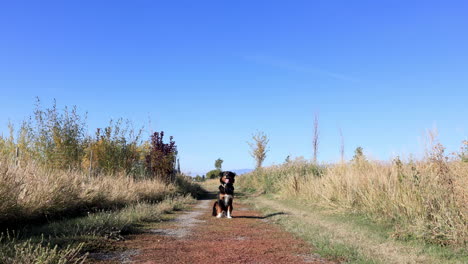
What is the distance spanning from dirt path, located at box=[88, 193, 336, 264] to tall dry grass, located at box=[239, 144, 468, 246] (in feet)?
8.03

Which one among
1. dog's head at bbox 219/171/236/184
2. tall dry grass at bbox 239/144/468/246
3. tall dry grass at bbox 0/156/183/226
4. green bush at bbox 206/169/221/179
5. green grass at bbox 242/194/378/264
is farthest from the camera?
green bush at bbox 206/169/221/179

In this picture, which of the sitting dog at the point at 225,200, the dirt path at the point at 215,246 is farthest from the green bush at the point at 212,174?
the dirt path at the point at 215,246

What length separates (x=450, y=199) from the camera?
268 inches

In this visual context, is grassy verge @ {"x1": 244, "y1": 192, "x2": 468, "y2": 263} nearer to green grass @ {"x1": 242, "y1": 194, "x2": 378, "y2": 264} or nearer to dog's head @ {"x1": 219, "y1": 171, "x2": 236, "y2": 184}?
green grass @ {"x1": 242, "y1": 194, "x2": 378, "y2": 264}

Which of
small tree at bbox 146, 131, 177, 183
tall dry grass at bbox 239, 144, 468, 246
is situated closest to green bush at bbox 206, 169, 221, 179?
small tree at bbox 146, 131, 177, 183

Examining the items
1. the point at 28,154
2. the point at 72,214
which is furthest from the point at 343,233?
the point at 28,154

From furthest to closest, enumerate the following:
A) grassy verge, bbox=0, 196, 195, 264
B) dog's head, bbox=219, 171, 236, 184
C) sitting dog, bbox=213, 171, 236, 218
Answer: dog's head, bbox=219, 171, 236, 184 < sitting dog, bbox=213, 171, 236, 218 < grassy verge, bbox=0, 196, 195, 264

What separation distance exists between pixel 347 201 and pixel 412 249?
17.1ft

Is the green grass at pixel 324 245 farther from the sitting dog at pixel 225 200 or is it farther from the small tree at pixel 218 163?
the small tree at pixel 218 163

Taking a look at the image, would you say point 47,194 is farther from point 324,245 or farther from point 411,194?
point 411,194

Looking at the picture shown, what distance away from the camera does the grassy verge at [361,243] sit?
→ 18.1 ft

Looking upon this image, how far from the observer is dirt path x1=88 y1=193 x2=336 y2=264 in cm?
537

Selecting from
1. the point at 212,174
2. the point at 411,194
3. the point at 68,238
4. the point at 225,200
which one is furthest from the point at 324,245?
the point at 212,174

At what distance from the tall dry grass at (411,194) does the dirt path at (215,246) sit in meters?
2.45
